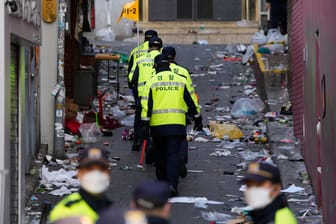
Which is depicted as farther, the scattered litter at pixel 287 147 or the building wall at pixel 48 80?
the scattered litter at pixel 287 147

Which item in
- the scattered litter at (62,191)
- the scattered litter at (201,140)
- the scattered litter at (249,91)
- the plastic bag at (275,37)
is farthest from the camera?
the plastic bag at (275,37)

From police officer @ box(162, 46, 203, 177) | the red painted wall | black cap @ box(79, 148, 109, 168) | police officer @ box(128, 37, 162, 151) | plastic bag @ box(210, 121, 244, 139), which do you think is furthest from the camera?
plastic bag @ box(210, 121, 244, 139)

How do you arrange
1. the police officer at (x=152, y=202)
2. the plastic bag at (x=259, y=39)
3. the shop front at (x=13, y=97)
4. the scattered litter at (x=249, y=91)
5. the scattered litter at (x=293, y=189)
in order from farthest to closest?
the plastic bag at (x=259, y=39), the scattered litter at (x=249, y=91), the scattered litter at (x=293, y=189), the shop front at (x=13, y=97), the police officer at (x=152, y=202)

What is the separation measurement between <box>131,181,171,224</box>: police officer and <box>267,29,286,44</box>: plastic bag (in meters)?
22.3

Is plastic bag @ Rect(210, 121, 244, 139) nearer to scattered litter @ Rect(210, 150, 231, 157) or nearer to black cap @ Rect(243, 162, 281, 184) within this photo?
scattered litter @ Rect(210, 150, 231, 157)

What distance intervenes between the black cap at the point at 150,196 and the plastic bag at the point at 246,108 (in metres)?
15.0

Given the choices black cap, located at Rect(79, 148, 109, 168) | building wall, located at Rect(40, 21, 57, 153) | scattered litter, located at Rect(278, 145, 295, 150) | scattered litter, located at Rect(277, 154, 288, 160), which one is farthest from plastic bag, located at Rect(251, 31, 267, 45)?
black cap, located at Rect(79, 148, 109, 168)

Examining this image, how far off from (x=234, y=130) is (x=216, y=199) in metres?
5.01

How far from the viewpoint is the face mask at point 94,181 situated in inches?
239

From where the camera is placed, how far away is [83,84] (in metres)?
20.6

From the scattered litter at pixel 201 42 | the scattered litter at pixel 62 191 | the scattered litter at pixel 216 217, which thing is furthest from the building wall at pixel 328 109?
the scattered litter at pixel 201 42

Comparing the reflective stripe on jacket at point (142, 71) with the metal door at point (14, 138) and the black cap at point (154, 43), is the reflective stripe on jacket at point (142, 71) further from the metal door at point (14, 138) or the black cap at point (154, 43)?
the metal door at point (14, 138)

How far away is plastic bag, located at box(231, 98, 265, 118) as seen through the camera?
2042 cm

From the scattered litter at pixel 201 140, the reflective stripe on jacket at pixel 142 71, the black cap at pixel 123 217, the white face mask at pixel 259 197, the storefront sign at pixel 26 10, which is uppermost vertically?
the storefront sign at pixel 26 10
